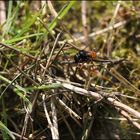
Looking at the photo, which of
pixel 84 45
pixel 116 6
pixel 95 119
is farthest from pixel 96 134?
pixel 116 6

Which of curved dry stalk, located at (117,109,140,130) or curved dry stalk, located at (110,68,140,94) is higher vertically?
curved dry stalk, located at (110,68,140,94)

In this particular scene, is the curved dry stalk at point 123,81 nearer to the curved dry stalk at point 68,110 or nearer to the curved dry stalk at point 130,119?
the curved dry stalk at point 130,119

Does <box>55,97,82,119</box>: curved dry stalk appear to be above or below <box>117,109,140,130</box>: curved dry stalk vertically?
above

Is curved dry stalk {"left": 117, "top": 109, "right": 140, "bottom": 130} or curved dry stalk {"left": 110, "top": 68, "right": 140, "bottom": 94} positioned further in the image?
curved dry stalk {"left": 110, "top": 68, "right": 140, "bottom": 94}

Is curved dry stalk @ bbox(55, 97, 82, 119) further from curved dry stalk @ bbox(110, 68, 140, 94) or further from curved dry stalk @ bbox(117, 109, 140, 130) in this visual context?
curved dry stalk @ bbox(110, 68, 140, 94)

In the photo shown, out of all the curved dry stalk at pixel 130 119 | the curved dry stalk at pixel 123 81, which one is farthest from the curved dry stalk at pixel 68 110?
the curved dry stalk at pixel 123 81

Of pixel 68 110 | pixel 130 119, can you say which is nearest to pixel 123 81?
pixel 130 119

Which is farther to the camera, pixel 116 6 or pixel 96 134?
pixel 116 6

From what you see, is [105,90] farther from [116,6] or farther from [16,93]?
[116,6]

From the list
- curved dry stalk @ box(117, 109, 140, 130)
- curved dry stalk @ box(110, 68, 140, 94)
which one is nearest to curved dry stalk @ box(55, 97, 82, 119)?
curved dry stalk @ box(117, 109, 140, 130)

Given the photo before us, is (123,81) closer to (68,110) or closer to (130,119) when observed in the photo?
(130,119)

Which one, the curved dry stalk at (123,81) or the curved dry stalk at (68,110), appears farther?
the curved dry stalk at (123,81)
